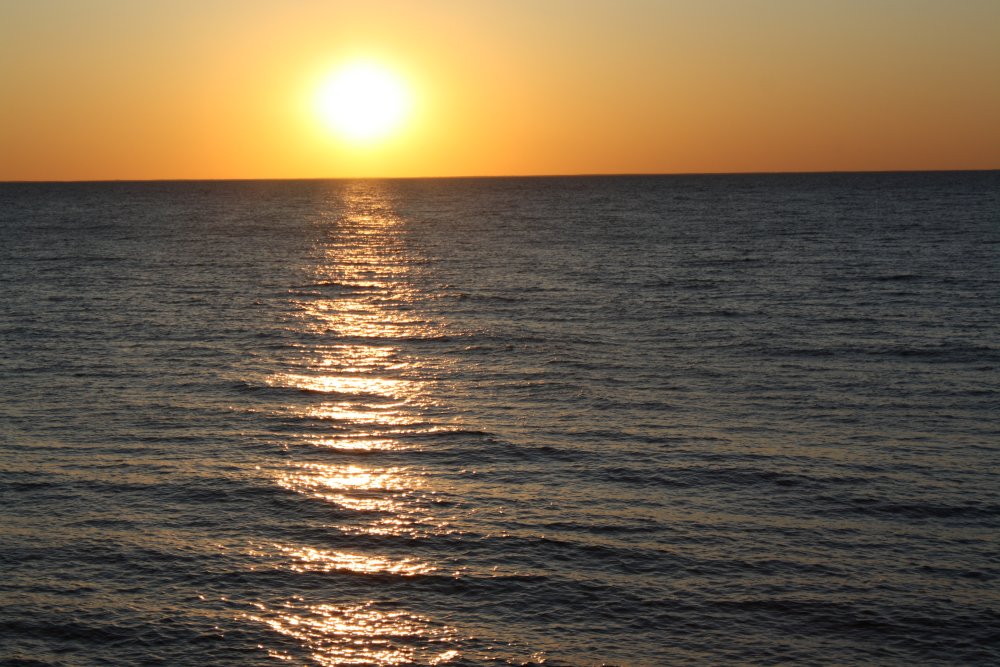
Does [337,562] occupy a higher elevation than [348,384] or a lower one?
lower

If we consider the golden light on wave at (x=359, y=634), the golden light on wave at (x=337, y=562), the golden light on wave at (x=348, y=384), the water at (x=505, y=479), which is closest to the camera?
the golden light on wave at (x=359, y=634)

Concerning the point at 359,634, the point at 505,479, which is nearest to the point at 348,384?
the point at 505,479

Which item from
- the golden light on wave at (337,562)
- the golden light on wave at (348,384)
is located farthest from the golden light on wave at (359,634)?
the golden light on wave at (348,384)

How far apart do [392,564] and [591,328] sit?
26188mm

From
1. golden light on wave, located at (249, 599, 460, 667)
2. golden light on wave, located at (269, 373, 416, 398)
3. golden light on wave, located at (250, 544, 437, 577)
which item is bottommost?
golden light on wave, located at (249, 599, 460, 667)

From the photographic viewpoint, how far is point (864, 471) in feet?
72.4

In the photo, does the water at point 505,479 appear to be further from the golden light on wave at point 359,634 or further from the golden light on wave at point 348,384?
the golden light on wave at point 348,384

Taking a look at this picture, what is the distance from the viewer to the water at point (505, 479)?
14977 millimetres

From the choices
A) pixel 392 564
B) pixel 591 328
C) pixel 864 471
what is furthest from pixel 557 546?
pixel 591 328

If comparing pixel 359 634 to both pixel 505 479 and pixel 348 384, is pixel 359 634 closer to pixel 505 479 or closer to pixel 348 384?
pixel 505 479

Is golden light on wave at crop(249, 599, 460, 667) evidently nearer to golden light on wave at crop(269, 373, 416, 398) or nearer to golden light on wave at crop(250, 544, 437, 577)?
golden light on wave at crop(250, 544, 437, 577)

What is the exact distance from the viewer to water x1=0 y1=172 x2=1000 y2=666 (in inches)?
590

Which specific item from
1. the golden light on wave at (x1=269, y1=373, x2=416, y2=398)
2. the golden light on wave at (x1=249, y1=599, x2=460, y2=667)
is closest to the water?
the golden light on wave at (x1=249, y1=599, x2=460, y2=667)

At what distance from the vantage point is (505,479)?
851 inches
